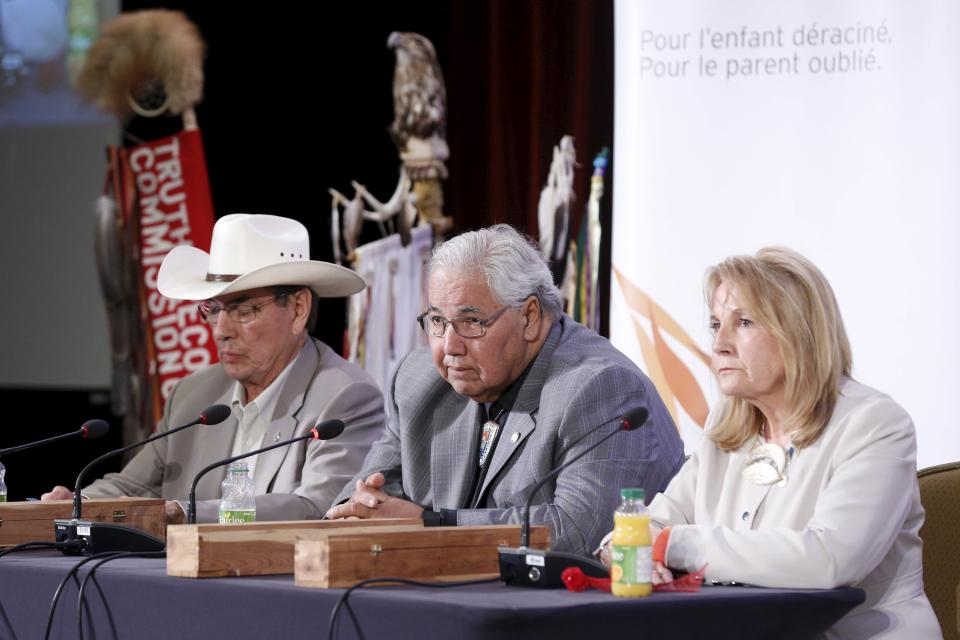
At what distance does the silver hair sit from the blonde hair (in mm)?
678

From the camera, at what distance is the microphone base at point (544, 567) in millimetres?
2111

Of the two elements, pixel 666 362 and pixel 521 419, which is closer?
pixel 521 419

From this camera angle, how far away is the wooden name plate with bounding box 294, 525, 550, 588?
2.09m

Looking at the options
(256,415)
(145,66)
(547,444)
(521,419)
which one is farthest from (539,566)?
(145,66)

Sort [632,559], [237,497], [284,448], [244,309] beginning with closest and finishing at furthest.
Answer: [632,559] < [237,497] < [284,448] < [244,309]

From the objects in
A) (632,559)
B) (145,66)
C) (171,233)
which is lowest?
(632,559)

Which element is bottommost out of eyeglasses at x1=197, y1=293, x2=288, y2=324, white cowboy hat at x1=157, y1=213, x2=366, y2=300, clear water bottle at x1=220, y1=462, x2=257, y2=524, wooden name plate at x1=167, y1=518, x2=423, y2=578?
clear water bottle at x1=220, y1=462, x2=257, y2=524

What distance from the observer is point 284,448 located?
12.5 ft

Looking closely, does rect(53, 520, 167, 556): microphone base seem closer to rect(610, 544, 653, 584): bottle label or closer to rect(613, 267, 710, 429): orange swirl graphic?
rect(610, 544, 653, 584): bottle label

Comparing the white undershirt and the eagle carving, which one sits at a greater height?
the eagle carving

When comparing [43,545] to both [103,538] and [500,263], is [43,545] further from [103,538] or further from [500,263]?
[500,263]

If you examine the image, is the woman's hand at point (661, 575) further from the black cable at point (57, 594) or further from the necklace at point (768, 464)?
the black cable at point (57, 594)

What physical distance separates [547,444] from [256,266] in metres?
1.39

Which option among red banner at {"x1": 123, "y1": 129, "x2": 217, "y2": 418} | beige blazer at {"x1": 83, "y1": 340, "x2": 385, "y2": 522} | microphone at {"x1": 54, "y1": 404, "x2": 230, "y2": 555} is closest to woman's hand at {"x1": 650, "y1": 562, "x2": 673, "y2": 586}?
microphone at {"x1": 54, "y1": 404, "x2": 230, "y2": 555}
